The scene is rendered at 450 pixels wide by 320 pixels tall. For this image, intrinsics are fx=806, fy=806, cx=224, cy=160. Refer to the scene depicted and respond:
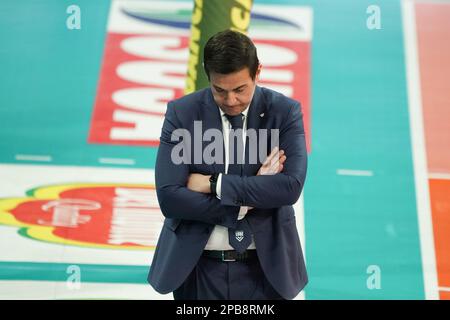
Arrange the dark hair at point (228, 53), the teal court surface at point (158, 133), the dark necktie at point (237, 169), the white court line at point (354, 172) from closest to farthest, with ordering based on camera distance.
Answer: the dark hair at point (228, 53)
the dark necktie at point (237, 169)
the teal court surface at point (158, 133)
the white court line at point (354, 172)

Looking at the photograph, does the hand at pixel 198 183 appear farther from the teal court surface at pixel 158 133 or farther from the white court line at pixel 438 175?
the white court line at pixel 438 175

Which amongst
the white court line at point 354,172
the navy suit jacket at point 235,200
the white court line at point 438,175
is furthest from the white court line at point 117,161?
the navy suit jacket at point 235,200

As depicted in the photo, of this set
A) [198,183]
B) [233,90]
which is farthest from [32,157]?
[233,90]

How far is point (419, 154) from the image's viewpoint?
265 inches

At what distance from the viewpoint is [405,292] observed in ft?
18.1

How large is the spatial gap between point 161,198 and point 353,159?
3.48 meters

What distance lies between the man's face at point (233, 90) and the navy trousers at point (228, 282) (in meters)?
0.65

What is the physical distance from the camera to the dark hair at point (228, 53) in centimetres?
319

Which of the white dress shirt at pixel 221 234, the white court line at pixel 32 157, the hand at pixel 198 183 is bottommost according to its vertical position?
the white dress shirt at pixel 221 234

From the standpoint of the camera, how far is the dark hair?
3.19m

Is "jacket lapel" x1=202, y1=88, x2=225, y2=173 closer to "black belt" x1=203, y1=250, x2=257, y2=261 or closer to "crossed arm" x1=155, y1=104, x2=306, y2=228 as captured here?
"crossed arm" x1=155, y1=104, x2=306, y2=228

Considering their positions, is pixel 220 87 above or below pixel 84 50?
below

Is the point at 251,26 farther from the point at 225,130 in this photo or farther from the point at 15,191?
the point at 225,130
